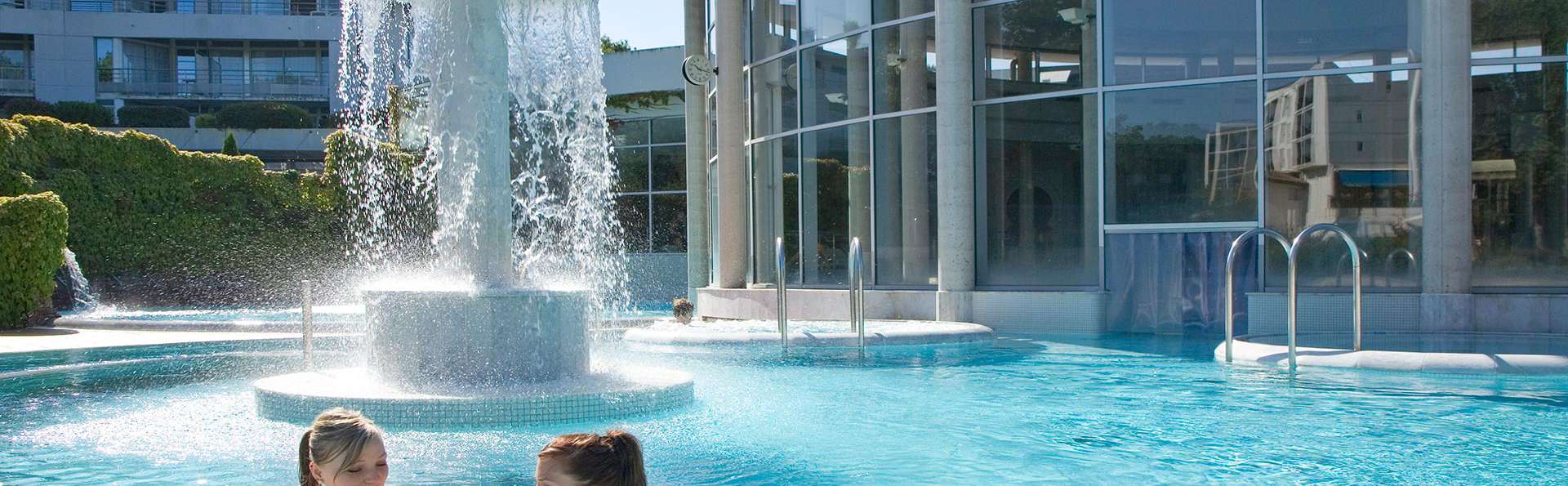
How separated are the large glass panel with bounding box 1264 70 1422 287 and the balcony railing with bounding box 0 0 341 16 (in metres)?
42.8

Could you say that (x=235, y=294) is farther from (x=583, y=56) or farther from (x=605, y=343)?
(x=583, y=56)

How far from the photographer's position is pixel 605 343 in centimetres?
1458

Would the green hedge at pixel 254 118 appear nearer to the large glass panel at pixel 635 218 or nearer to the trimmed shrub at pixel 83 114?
the trimmed shrub at pixel 83 114

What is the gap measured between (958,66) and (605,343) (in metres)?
5.60

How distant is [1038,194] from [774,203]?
200 inches

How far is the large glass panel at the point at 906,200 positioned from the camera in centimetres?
1739

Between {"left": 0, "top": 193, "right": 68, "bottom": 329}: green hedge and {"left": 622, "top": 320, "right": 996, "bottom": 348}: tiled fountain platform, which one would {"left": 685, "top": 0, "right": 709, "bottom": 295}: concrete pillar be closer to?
{"left": 622, "top": 320, "right": 996, "bottom": 348}: tiled fountain platform

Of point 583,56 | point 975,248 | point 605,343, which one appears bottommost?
point 605,343

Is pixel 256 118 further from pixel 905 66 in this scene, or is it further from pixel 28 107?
pixel 905 66

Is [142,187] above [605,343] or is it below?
above

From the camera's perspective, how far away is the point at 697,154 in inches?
894

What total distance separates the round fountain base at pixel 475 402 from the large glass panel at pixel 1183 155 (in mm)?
8758

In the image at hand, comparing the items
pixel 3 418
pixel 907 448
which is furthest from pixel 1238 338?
pixel 3 418

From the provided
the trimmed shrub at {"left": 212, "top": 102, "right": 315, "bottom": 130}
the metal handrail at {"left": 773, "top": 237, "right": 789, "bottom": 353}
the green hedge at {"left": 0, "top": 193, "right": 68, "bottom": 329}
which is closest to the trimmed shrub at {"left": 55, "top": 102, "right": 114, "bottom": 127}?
the trimmed shrub at {"left": 212, "top": 102, "right": 315, "bottom": 130}
